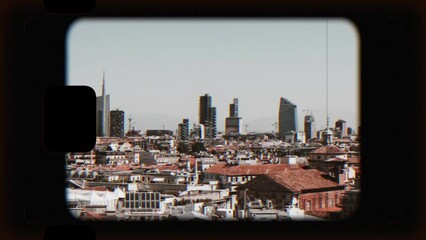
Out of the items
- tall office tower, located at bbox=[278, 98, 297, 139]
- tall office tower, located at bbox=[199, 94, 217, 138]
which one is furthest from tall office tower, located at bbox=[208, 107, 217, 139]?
tall office tower, located at bbox=[278, 98, 297, 139]

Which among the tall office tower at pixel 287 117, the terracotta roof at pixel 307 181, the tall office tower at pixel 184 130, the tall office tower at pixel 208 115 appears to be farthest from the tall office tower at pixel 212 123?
the terracotta roof at pixel 307 181

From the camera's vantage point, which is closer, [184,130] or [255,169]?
[255,169]

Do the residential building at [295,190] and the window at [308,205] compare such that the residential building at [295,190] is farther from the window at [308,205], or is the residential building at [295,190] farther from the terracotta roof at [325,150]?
the terracotta roof at [325,150]

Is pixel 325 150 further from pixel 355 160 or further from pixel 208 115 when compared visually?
pixel 208 115

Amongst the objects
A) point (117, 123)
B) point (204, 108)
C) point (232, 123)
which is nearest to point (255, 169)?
point (232, 123)
